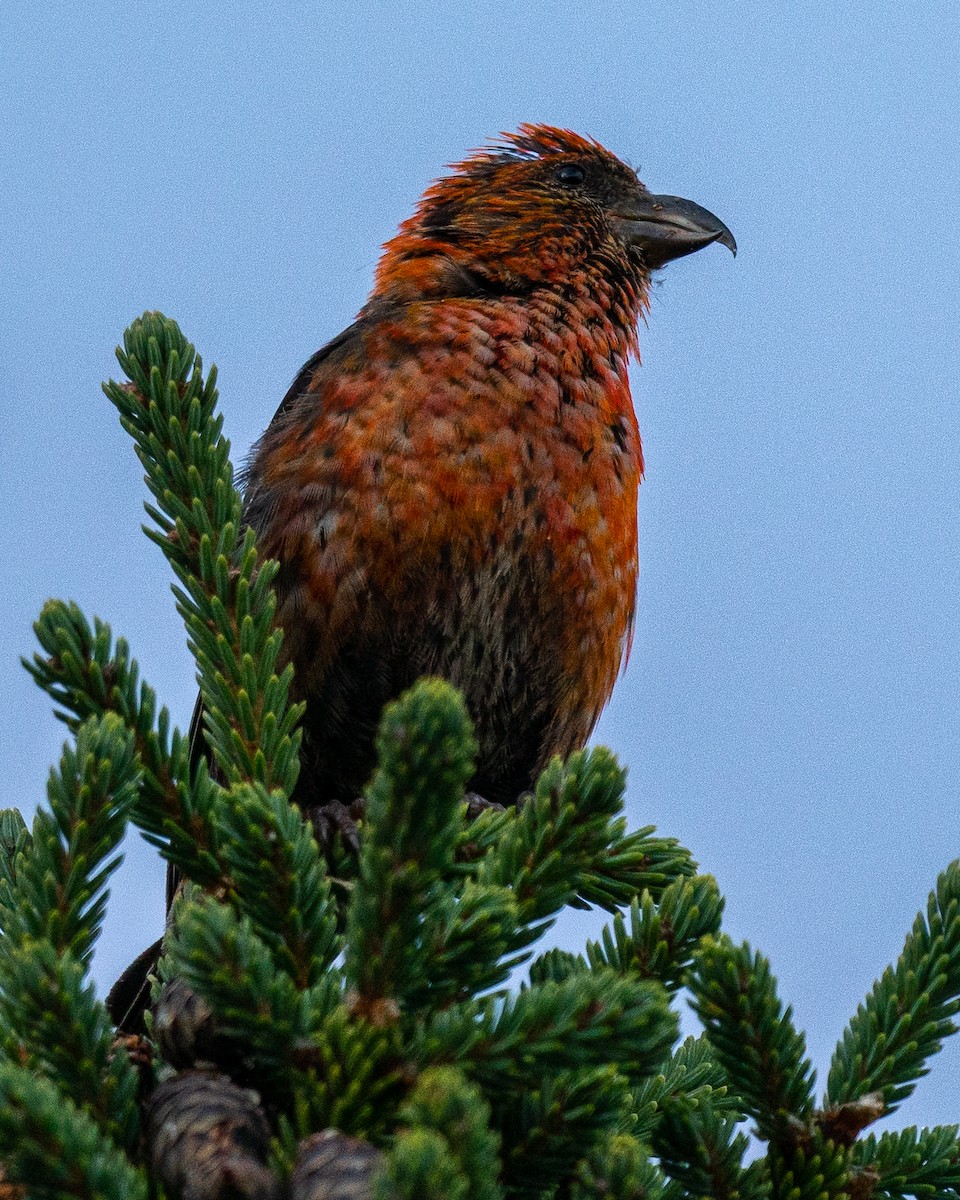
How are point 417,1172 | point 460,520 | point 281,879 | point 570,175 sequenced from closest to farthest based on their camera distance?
point 417,1172 < point 281,879 < point 460,520 < point 570,175

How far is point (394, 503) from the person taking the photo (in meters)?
2.87

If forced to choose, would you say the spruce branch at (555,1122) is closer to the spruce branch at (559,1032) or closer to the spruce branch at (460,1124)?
the spruce branch at (559,1032)

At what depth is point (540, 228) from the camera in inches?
148

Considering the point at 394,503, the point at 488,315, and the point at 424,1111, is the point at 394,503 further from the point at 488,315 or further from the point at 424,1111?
the point at 424,1111

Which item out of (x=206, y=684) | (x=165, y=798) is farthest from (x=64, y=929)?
(x=206, y=684)

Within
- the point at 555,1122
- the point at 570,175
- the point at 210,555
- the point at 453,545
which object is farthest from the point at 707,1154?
the point at 570,175

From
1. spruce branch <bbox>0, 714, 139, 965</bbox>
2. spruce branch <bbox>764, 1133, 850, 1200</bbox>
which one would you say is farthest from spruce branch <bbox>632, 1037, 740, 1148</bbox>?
spruce branch <bbox>0, 714, 139, 965</bbox>

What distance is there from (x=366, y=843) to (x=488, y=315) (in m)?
2.25

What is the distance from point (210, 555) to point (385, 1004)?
2.54 ft

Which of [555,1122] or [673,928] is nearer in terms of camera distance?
[555,1122]

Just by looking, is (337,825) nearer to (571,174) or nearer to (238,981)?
(238,981)

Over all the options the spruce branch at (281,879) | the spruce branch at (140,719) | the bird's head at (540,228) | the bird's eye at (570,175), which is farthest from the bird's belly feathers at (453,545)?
the spruce branch at (281,879)

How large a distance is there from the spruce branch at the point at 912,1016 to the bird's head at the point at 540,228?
2325mm

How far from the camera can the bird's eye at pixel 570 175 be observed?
13.3ft
